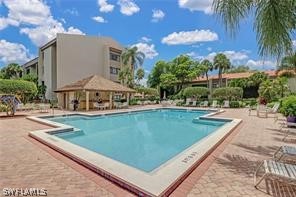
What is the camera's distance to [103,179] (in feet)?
16.3

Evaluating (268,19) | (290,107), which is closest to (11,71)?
(290,107)

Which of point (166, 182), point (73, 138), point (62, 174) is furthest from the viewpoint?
point (73, 138)

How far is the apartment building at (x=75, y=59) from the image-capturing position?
35.2 m

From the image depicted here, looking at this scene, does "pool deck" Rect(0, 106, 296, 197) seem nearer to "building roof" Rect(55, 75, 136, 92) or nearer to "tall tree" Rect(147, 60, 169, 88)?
"building roof" Rect(55, 75, 136, 92)

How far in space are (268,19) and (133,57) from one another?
3807cm

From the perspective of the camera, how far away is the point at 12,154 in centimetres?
687

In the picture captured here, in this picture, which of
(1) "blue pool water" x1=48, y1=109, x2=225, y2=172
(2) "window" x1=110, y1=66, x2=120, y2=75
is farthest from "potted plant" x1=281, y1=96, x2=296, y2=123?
(2) "window" x1=110, y1=66, x2=120, y2=75

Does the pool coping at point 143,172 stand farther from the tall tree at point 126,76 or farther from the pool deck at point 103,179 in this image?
the tall tree at point 126,76

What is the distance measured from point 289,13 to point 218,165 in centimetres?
371

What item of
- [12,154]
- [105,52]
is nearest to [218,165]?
[12,154]

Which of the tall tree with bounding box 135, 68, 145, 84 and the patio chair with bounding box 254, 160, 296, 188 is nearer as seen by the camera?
the patio chair with bounding box 254, 160, 296, 188

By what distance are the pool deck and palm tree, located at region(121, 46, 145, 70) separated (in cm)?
3478

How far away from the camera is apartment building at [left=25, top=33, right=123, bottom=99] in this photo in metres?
35.2

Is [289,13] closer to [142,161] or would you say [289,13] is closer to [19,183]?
[142,161]
